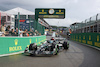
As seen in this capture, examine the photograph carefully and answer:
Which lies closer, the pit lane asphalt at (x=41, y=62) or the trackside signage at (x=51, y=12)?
the pit lane asphalt at (x=41, y=62)

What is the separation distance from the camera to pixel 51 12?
86.9 ft

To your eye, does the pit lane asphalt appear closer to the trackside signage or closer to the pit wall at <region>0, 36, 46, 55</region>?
the pit wall at <region>0, 36, 46, 55</region>

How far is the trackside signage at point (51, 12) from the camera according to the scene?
26241 millimetres

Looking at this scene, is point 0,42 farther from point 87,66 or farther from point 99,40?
point 99,40

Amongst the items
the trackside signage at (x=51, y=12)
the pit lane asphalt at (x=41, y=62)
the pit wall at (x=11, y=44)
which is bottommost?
the pit lane asphalt at (x=41, y=62)

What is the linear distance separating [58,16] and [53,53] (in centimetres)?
1889

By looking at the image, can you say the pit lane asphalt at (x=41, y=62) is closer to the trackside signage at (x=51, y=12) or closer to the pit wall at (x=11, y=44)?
the pit wall at (x=11, y=44)

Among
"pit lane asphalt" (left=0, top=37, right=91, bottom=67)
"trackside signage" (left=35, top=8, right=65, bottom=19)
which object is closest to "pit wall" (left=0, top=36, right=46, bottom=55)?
"pit lane asphalt" (left=0, top=37, right=91, bottom=67)

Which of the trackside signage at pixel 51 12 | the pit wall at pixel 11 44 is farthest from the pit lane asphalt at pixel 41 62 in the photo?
the trackside signage at pixel 51 12

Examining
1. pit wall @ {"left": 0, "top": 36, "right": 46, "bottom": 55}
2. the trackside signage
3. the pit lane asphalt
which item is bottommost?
the pit lane asphalt

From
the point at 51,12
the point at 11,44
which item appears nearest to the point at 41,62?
the point at 11,44

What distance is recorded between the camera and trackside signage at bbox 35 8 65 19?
86.1ft

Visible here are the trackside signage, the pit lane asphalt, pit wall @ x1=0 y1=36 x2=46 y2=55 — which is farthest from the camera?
the trackside signage

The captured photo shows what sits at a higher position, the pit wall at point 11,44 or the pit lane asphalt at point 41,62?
the pit wall at point 11,44
